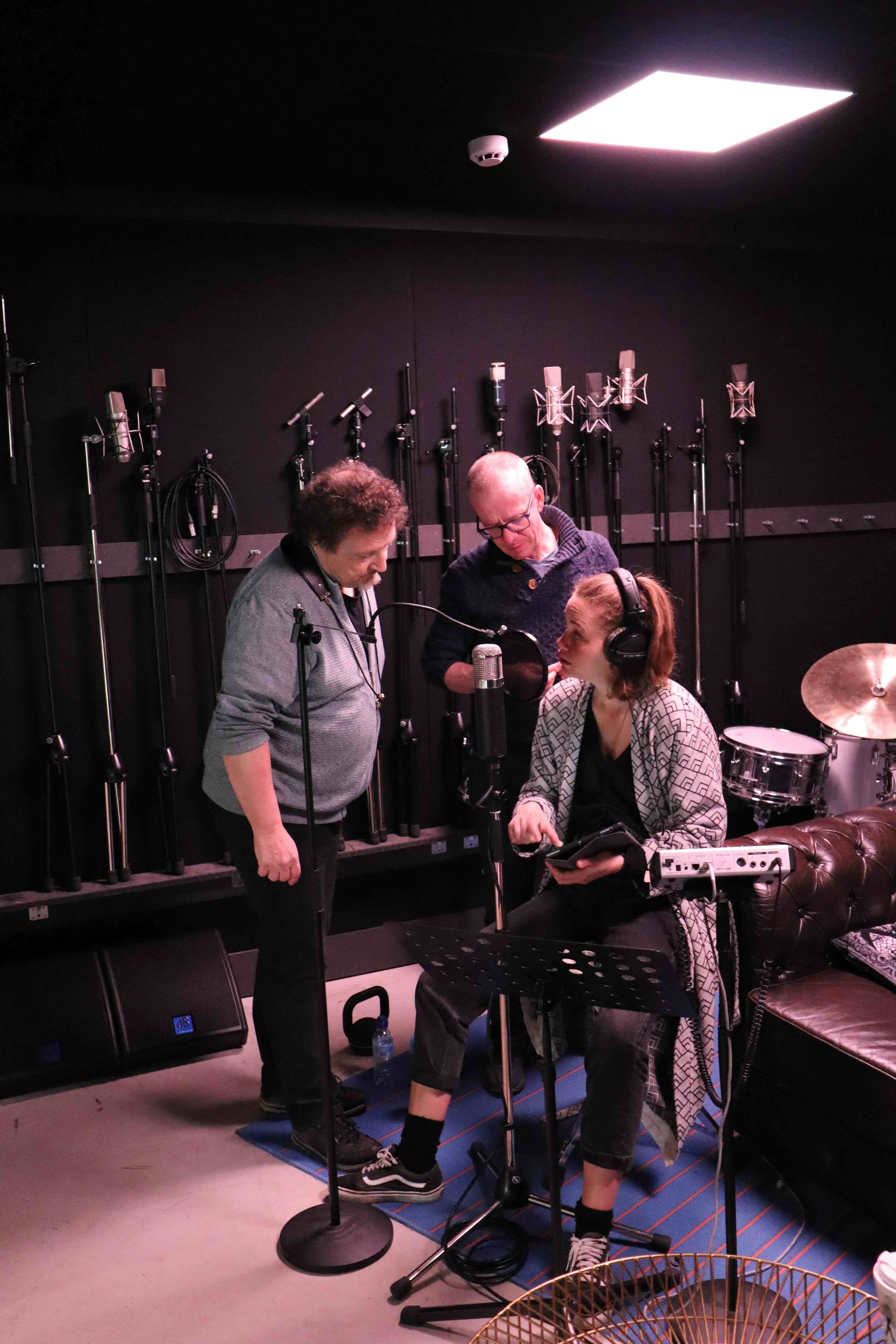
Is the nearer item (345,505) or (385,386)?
(345,505)

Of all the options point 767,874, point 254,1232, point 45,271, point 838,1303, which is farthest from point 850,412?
point 838,1303

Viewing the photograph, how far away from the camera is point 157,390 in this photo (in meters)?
3.77

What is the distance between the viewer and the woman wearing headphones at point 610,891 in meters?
2.49

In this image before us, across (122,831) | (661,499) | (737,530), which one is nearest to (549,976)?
(122,831)

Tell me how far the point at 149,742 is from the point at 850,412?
3.48 metres

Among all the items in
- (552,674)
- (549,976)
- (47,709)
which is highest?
(552,674)

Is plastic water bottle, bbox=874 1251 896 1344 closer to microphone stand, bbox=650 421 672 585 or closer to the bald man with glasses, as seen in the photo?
the bald man with glasses

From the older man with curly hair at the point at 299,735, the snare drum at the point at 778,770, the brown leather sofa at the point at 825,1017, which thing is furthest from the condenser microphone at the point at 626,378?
the brown leather sofa at the point at 825,1017

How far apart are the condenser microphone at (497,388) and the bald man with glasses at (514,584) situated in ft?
3.17

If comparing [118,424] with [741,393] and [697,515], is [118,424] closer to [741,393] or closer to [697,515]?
[697,515]

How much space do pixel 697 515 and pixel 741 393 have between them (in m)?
0.55

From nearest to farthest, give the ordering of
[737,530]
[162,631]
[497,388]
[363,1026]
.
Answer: [363,1026] < [162,631] < [497,388] < [737,530]

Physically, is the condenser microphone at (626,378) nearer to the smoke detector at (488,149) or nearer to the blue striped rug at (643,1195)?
the smoke detector at (488,149)

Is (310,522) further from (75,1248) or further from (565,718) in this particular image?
(75,1248)
